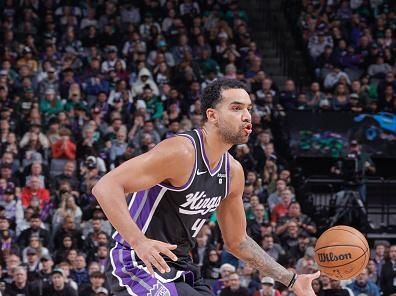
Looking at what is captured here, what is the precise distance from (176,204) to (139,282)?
566 mm

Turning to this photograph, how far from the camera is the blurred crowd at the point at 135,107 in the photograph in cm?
1412

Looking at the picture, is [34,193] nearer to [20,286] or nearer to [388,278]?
[20,286]

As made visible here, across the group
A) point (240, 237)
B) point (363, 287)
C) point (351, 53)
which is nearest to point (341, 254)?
point (240, 237)

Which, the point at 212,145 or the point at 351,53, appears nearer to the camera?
the point at 212,145

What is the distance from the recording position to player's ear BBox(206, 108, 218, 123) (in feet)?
20.6

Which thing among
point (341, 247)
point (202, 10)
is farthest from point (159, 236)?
point (202, 10)

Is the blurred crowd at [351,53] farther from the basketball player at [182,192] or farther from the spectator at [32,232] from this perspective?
the basketball player at [182,192]

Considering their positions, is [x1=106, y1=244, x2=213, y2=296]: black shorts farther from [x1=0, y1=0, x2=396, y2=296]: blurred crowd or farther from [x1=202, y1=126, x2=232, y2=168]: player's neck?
[x1=0, y1=0, x2=396, y2=296]: blurred crowd

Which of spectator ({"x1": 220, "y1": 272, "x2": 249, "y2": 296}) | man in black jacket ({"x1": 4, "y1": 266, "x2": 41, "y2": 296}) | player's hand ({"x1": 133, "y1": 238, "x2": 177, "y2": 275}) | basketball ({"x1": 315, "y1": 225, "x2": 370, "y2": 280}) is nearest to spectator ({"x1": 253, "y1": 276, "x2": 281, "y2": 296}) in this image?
spectator ({"x1": 220, "y1": 272, "x2": 249, "y2": 296})

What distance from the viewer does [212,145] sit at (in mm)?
6316

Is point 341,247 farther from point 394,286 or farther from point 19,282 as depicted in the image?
point 394,286

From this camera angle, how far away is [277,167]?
677 inches

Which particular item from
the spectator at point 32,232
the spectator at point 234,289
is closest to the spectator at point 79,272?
the spectator at point 32,232

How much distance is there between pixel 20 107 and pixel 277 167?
473 cm
